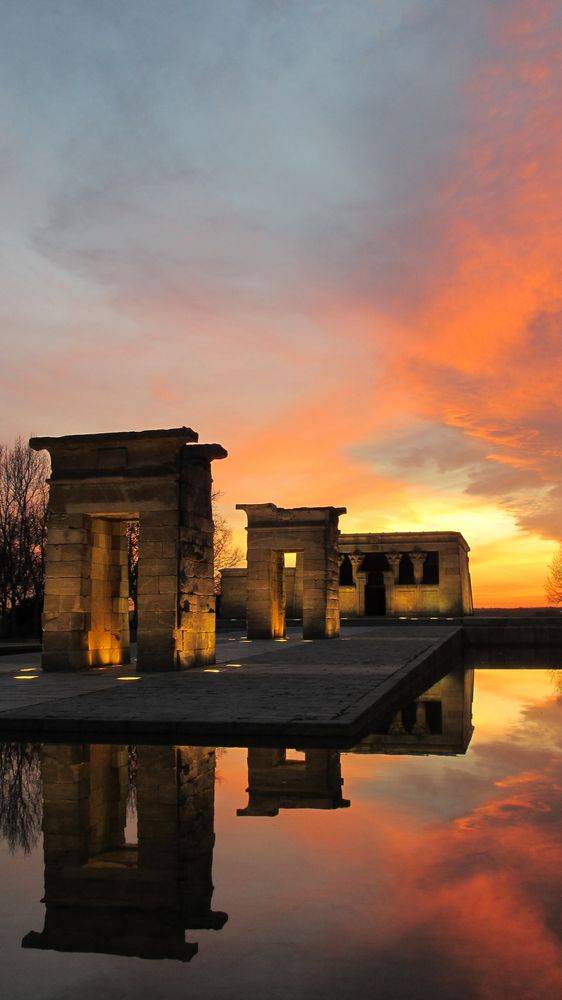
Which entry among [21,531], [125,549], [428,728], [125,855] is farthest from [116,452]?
[21,531]

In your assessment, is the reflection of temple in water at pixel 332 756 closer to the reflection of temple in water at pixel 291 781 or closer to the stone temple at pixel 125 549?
the reflection of temple in water at pixel 291 781

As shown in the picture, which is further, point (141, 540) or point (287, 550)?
point (287, 550)

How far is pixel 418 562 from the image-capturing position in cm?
4656

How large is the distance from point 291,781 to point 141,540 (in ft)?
31.9

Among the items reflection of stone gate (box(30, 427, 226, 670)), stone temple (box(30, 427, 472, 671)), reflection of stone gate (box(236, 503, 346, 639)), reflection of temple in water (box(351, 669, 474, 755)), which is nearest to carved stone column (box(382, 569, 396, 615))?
reflection of stone gate (box(236, 503, 346, 639))

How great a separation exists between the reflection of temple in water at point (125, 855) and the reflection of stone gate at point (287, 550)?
68.4 feet

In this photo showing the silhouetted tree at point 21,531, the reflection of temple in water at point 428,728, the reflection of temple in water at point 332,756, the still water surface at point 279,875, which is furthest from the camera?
the silhouetted tree at point 21,531

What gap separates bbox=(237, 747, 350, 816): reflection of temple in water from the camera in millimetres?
5961

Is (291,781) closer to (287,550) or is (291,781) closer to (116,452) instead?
(116,452)

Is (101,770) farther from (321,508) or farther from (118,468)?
(321,508)

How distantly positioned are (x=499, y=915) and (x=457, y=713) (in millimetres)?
8124

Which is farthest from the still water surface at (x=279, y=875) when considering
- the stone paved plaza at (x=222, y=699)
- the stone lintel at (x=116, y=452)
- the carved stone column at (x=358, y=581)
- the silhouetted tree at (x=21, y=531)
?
the carved stone column at (x=358, y=581)

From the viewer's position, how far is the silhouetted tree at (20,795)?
5285 mm

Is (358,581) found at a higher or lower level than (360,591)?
higher
